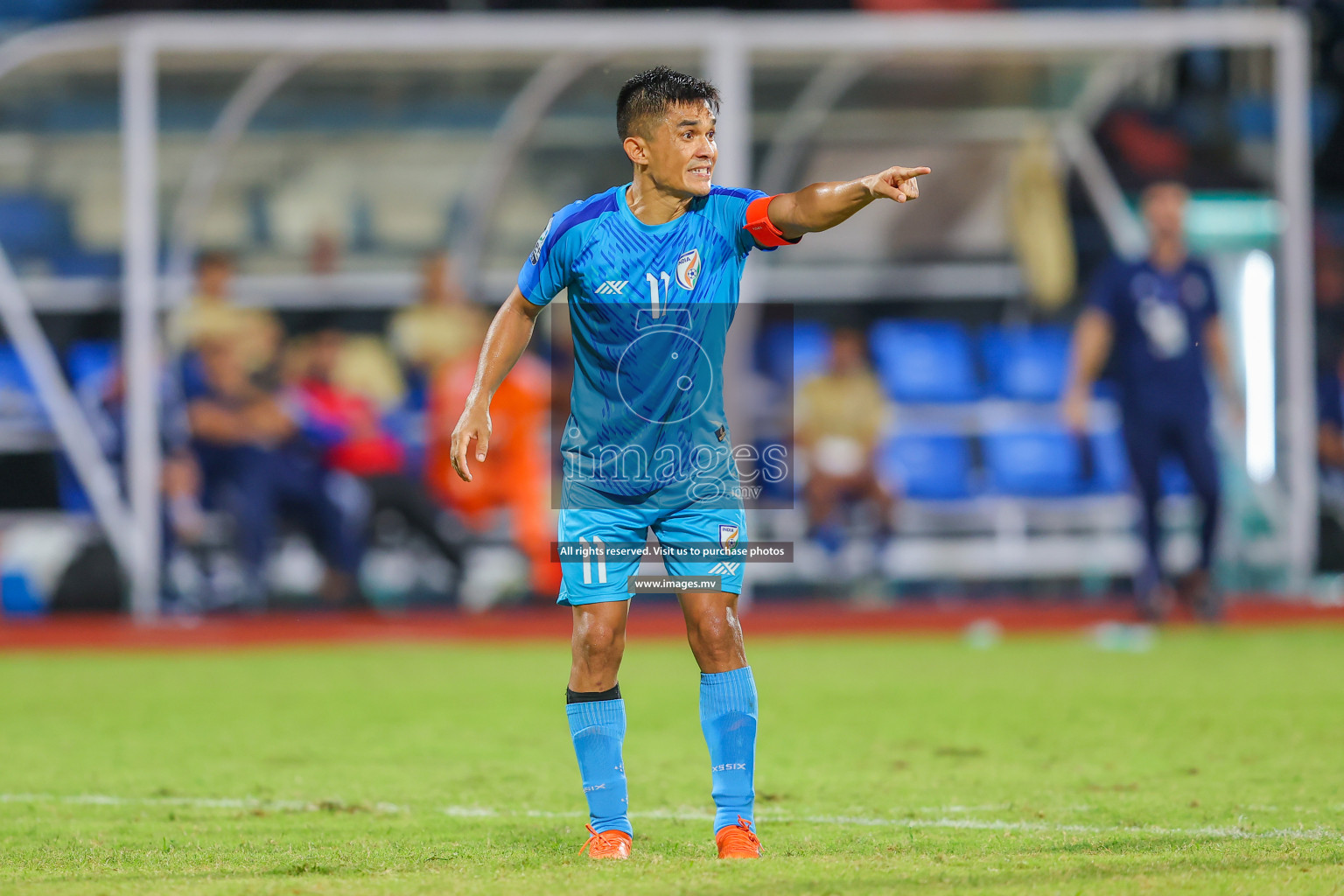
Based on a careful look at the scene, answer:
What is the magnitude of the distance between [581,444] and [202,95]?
9.42 m

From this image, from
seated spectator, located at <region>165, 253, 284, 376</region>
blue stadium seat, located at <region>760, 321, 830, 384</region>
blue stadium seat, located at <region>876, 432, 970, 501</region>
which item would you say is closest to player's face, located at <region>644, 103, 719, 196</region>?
seated spectator, located at <region>165, 253, 284, 376</region>

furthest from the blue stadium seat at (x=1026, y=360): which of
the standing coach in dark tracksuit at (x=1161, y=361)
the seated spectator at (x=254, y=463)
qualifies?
the seated spectator at (x=254, y=463)

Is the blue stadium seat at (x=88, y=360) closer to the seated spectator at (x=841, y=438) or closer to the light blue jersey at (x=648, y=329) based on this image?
the seated spectator at (x=841, y=438)

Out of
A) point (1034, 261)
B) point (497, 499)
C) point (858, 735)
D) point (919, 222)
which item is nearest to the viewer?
point (858, 735)

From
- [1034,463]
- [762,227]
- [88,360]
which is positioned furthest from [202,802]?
[1034,463]

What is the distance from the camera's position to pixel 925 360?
1509cm

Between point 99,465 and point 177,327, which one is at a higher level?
point 177,327

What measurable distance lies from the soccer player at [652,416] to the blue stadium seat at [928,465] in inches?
394

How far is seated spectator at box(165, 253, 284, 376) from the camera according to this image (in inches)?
482

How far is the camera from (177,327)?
12.6 m

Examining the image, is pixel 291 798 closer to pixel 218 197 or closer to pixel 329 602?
pixel 329 602

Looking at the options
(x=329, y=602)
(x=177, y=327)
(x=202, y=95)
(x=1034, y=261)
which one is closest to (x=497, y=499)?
(x=329, y=602)

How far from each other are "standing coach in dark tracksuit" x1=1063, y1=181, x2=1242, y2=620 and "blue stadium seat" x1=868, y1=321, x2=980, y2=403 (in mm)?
4202

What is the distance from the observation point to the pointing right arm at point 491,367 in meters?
4.55
